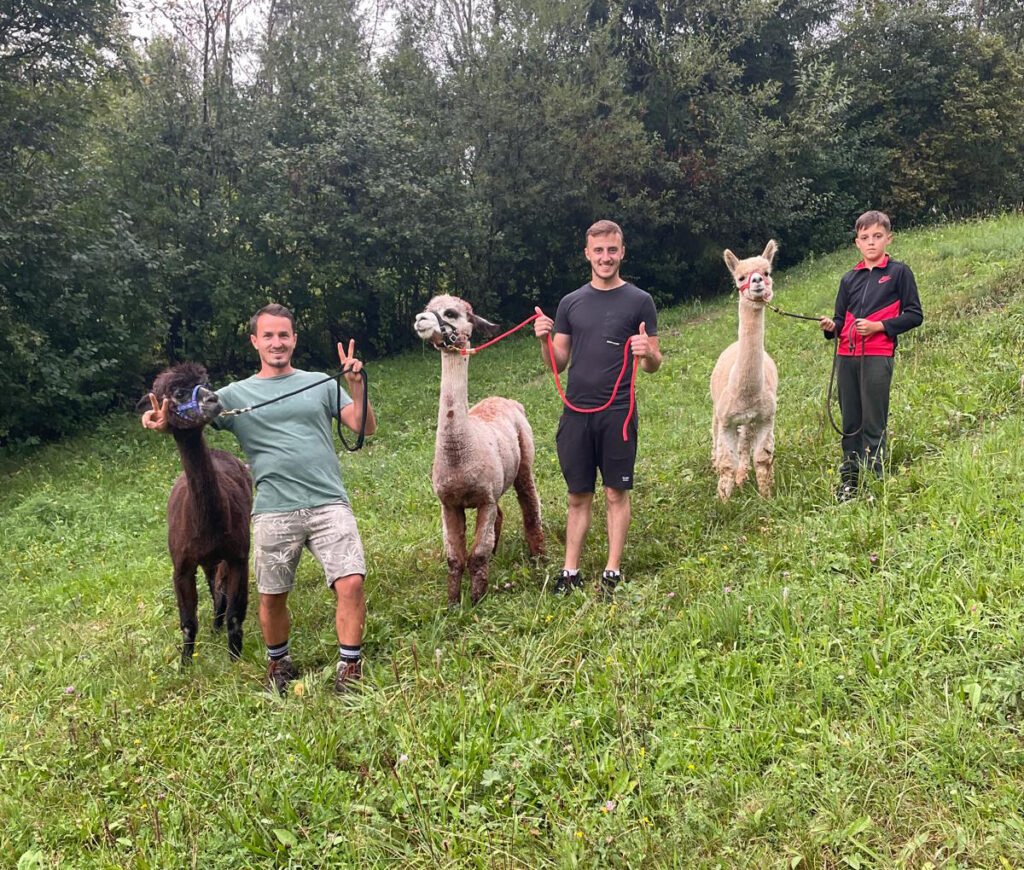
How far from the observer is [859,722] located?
2.75 meters

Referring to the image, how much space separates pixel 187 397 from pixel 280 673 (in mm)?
1554

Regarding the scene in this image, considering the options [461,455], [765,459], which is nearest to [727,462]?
[765,459]

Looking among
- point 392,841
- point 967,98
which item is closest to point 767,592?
point 392,841

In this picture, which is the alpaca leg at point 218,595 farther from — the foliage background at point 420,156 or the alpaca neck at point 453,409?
the foliage background at point 420,156

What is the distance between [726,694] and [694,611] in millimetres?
659

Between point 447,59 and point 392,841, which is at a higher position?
point 447,59

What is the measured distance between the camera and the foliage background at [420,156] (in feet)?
41.2

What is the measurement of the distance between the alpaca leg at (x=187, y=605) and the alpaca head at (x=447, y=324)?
1.95 metres

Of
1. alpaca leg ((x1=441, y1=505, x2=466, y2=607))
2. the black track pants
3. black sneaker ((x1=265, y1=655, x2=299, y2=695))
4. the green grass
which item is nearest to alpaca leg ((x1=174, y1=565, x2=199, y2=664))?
the green grass

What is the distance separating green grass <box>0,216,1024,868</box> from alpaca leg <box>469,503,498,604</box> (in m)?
0.11

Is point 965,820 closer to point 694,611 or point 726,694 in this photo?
point 726,694

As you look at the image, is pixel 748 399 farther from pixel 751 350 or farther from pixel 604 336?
pixel 604 336

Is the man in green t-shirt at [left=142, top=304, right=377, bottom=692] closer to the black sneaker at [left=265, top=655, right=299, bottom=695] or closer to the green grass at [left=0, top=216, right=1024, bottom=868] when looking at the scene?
the black sneaker at [left=265, top=655, right=299, bottom=695]

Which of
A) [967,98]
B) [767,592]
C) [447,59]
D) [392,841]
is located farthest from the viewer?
[967,98]
